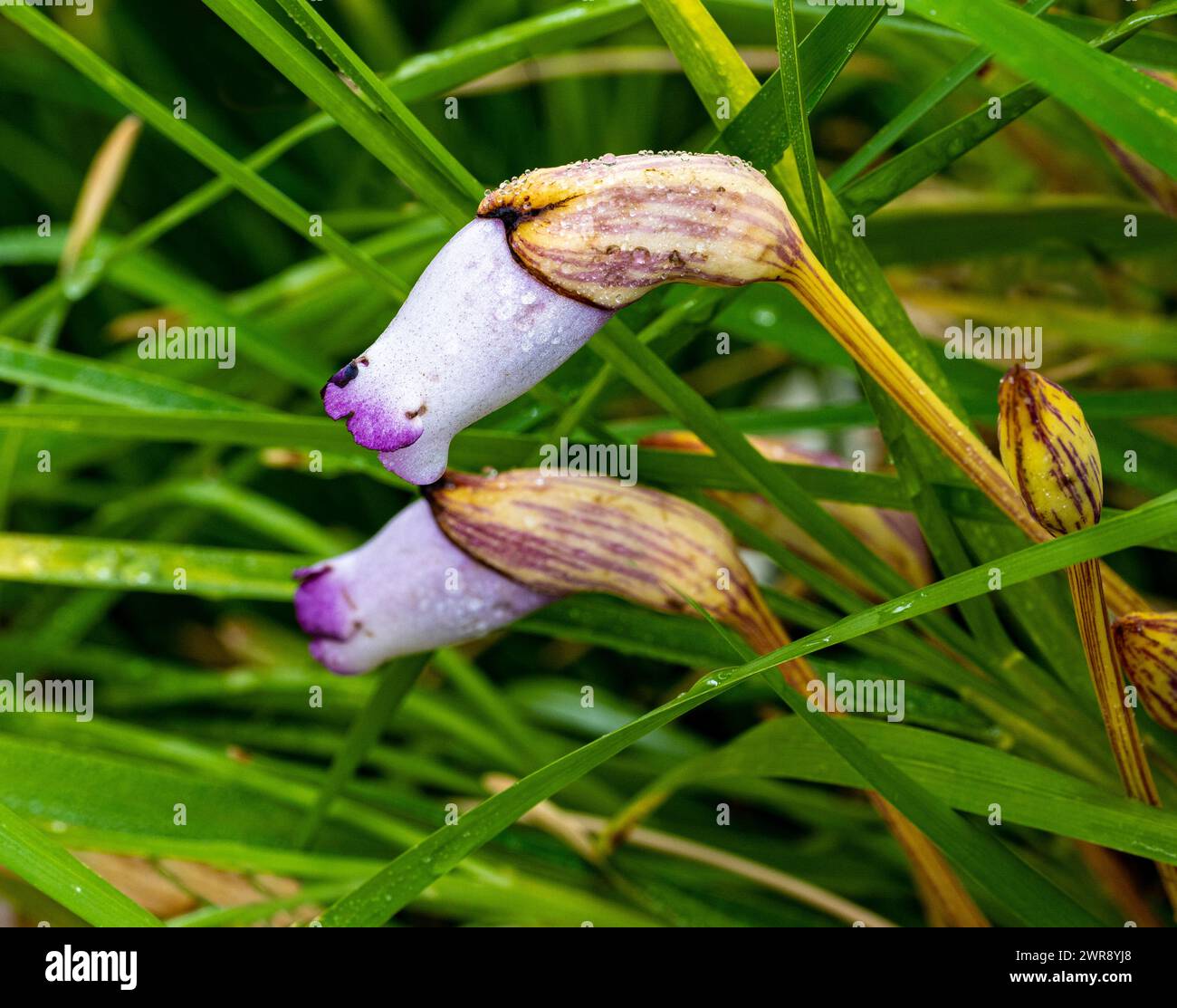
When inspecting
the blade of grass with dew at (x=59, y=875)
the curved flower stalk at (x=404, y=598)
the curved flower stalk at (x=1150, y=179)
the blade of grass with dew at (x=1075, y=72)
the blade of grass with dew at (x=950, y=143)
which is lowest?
the blade of grass with dew at (x=59, y=875)

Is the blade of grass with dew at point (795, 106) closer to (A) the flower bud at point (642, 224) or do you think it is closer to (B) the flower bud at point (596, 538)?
(A) the flower bud at point (642, 224)

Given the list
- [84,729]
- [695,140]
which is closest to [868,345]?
[84,729]

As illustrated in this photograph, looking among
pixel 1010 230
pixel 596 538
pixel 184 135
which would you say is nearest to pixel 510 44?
pixel 184 135

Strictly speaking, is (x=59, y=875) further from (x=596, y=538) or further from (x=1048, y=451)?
(x=1048, y=451)

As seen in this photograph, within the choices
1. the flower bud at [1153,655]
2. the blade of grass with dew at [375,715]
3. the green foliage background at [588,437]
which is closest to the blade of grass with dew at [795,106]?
the green foliage background at [588,437]
